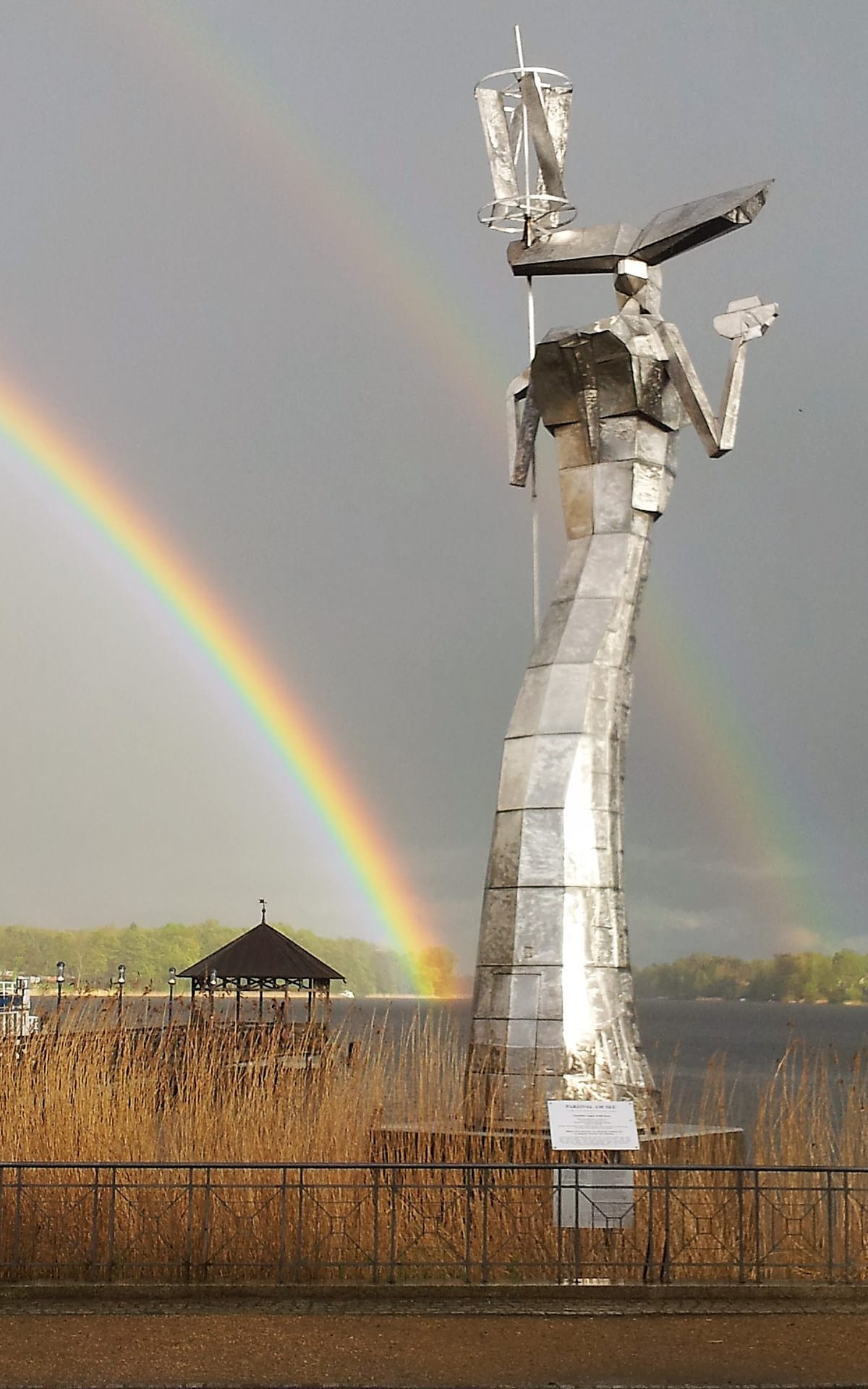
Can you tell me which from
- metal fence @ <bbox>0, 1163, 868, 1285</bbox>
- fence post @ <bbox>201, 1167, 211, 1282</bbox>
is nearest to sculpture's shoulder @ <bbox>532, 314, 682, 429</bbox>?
metal fence @ <bbox>0, 1163, 868, 1285</bbox>

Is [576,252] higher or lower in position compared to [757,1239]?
higher

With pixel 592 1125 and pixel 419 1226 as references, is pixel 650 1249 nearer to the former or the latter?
pixel 592 1125

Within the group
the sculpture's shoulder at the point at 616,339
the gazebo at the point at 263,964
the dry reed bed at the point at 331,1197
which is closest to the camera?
the dry reed bed at the point at 331,1197

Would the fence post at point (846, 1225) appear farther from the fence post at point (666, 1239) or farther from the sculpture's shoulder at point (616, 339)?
the sculpture's shoulder at point (616, 339)

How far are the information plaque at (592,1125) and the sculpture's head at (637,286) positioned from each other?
658cm

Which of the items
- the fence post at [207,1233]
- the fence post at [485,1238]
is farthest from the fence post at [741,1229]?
the fence post at [207,1233]

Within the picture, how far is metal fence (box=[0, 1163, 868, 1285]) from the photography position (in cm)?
956

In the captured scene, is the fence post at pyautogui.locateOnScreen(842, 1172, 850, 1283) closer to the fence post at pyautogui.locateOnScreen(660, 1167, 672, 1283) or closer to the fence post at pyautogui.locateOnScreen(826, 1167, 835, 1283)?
the fence post at pyautogui.locateOnScreen(826, 1167, 835, 1283)

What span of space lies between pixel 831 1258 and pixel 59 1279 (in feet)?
14.6

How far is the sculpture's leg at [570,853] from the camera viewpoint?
11.8 metres

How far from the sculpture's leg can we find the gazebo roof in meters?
15.6

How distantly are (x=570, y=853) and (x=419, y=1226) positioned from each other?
3014 millimetres

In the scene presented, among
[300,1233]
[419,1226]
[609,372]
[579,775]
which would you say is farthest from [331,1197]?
[609,372]

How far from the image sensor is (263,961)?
1102 inches
